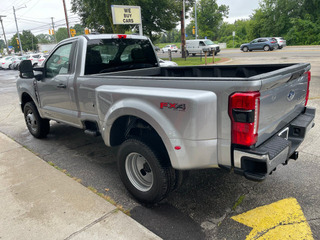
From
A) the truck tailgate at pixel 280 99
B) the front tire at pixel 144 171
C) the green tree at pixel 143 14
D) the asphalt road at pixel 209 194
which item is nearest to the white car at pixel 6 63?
the green tree at pixel 143 14

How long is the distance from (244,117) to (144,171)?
1.39 meters

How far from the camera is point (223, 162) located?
7.49 feet

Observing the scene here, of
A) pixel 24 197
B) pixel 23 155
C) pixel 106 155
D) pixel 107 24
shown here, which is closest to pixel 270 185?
pixel 106 155

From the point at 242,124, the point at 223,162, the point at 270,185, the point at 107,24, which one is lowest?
the point at 270,185

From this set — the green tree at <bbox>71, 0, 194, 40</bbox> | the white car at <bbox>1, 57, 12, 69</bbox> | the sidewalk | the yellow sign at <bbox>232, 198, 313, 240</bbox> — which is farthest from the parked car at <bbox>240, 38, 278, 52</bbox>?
the sidewalk

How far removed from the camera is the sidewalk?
8.32 feet

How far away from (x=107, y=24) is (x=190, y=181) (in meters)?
19.5

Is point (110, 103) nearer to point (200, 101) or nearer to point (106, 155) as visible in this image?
point (200, 101)

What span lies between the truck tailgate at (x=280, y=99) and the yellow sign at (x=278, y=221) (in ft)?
2.82

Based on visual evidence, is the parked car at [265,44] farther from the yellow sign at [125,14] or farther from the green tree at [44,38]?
the green tree at [44,38]

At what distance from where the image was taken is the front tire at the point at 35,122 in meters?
5.10

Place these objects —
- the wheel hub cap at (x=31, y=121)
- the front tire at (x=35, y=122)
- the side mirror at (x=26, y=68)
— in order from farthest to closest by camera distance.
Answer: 1. the wheel hub cap at (x=31, y=121)
2. the front tire at (x=35, y=122)
3. the side mirror at (x=26, y=68)

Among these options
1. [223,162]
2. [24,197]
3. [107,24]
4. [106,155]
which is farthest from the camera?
[107,24]

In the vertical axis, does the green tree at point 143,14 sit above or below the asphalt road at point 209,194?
above
